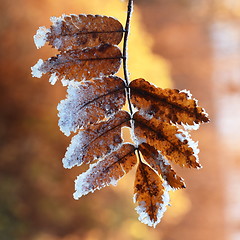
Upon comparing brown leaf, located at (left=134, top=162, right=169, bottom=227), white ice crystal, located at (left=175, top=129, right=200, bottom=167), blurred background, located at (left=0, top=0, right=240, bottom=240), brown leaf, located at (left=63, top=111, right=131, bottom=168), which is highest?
blurred background, located at (left=0, top=0, right=240, bottom=240)

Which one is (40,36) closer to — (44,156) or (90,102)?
(90,102)

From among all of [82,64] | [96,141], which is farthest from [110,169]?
[82,64]

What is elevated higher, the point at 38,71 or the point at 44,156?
the point at 44,156

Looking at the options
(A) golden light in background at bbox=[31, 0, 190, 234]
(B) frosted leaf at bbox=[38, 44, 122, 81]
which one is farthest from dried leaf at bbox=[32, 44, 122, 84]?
(A) golden light in background at bbox=[31, 0, 190, 234]

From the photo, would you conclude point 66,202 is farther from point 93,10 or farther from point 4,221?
point 93,10

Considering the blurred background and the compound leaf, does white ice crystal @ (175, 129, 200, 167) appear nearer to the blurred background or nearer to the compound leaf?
the compound leaf

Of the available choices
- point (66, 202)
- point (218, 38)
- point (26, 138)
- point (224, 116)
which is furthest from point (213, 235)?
point (218, 38)
